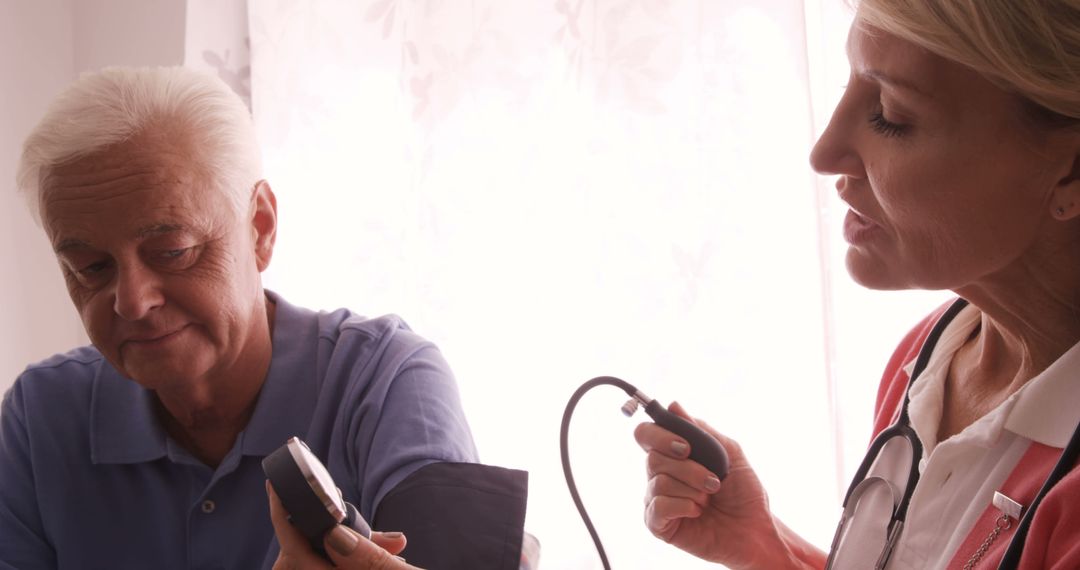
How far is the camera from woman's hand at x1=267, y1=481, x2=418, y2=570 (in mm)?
841

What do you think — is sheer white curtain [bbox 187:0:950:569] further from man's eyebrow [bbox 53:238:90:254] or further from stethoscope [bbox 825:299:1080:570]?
man's eyebrow [bbox 53:238:90:254]

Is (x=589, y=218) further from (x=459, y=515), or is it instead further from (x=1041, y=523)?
(x=1041, y=523)

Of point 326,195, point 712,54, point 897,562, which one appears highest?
point 712,54

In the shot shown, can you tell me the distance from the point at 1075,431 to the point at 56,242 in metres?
1.17

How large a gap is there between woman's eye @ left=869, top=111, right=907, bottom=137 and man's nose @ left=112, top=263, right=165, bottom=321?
0.89 metres

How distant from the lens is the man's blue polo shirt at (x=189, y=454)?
1.25 metres

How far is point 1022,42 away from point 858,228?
24cm

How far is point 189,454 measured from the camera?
1323 millimetres

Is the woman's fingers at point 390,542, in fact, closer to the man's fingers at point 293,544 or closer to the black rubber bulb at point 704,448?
the man's fingers at point 293,544

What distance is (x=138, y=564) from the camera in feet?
4.23

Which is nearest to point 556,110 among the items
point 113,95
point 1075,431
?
point 113,95

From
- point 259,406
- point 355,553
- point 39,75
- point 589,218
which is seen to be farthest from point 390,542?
point 39,75

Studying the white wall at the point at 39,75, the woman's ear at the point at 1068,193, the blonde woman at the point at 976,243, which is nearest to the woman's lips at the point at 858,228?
the blonde woman at the point at 976,243

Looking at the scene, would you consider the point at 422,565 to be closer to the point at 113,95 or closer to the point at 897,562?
the point at 897,562
